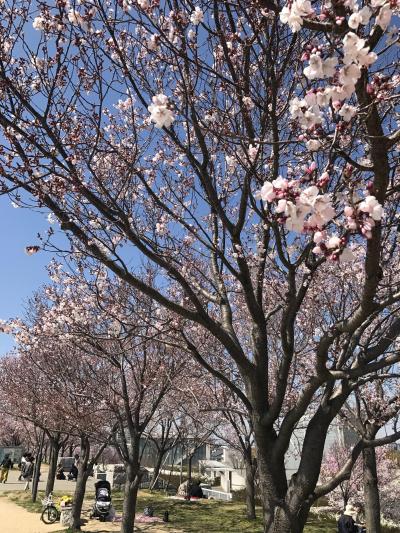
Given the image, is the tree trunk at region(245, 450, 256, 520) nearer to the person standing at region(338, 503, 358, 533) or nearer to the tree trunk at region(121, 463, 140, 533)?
the person standing at region(338, 503, 358, 533)

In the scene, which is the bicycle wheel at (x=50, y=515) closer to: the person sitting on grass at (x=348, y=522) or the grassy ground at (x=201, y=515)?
the grassy ground at (x=201, y=515)

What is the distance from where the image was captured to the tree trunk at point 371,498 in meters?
10.9

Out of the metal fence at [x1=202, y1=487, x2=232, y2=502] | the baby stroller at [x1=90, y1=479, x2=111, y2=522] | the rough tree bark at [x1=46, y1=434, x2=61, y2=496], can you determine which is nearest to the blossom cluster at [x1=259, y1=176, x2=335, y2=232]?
the baby stroller at [x1=90, y1=479, x2=111, y2=522]

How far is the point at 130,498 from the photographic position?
1000 cm

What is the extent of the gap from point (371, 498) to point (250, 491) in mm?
6210

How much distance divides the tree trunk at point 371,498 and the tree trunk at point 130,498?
5.27m

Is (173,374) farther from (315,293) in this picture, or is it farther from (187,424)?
(187,424)

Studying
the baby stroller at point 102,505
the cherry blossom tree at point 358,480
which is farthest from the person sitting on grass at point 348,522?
the baby stroller at point 102,505

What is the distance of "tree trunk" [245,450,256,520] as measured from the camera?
1602 cm

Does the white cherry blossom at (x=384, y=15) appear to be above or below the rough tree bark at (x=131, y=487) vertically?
above

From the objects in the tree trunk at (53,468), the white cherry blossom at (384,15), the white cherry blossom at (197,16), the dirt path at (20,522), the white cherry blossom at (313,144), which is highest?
the white cherry blossom at (197,16)

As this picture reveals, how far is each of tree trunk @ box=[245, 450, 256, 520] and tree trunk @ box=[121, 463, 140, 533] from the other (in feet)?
23.7

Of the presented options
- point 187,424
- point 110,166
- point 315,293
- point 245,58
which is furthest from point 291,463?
point 245,58

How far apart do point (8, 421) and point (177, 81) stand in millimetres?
43671
